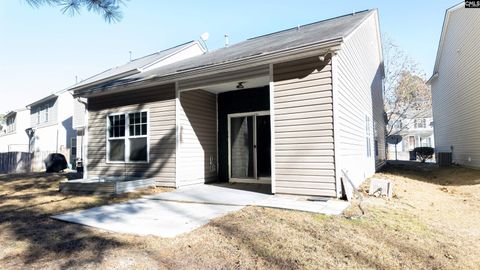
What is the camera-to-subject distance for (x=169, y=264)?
9.55 ft

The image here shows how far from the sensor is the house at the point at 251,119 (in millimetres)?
5703

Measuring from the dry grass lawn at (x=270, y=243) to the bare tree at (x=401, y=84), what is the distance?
68.7ft

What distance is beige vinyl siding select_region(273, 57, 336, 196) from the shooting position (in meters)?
5.63

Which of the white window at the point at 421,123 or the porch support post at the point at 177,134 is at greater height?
the white window at the point at 421,123

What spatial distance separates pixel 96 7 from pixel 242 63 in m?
2.96

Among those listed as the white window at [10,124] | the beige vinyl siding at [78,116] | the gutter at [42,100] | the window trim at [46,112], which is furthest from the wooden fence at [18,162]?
the white window at [10,124]

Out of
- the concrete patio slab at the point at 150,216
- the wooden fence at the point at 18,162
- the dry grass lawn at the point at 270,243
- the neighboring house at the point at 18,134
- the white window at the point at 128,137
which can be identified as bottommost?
the dry grass lawn at the point at 270,243

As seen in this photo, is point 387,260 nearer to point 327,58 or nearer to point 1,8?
point 327,58

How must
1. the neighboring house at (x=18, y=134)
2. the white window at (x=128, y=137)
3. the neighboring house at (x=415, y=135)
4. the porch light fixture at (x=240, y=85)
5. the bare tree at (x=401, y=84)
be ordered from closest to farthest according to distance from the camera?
the porch light fixture at (x=240, y=85) → the white window at (x=128, y=137) → the bare tree at (x=401, y=84) → the neighboring house at (x=18, y=134) → the neighboring house at (x=415, y=135)

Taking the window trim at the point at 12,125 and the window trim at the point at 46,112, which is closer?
the window trim at the point at 46,112

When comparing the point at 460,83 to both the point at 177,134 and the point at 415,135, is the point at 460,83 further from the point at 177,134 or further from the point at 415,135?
the point at 415,135

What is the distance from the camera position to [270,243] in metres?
3.40

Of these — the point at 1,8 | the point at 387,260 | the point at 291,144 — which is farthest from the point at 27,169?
the point at 387,260

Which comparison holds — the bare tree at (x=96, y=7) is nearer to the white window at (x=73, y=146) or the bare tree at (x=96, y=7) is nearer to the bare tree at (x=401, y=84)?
the white window at (x=73, y=146)
